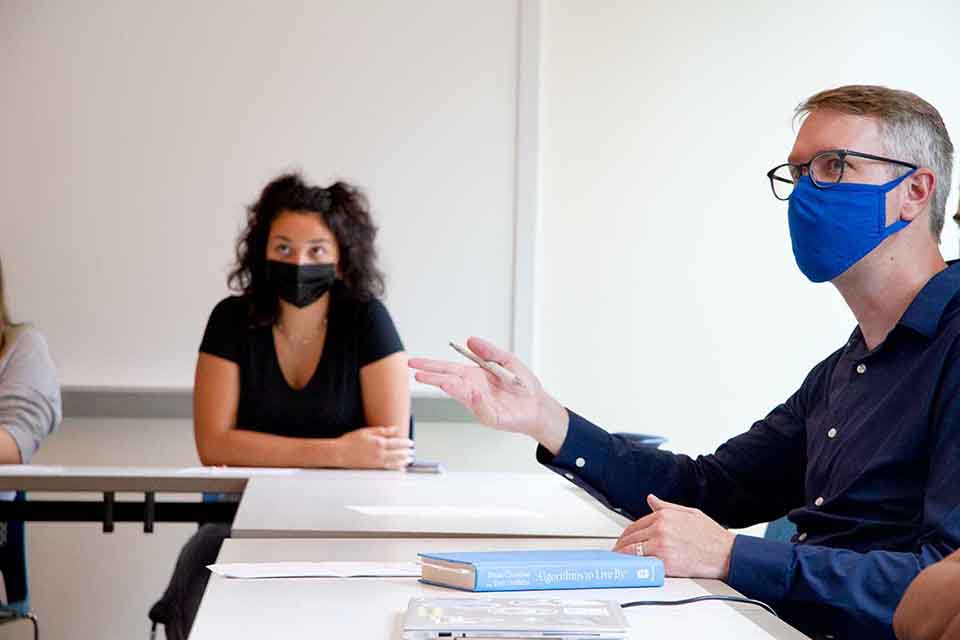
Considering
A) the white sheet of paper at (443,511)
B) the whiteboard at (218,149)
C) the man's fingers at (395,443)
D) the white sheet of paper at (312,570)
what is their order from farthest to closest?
the whiteboard at (218,149) < the man's fingers at (395,443) < the white sheet of paper at (443,511) < the white sheet of paper at (312,570)

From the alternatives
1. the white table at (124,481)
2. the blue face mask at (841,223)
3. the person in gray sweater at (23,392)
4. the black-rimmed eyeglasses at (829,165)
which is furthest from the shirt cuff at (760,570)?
the person in gray sweater at (23,392)

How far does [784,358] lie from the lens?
15.5 feet

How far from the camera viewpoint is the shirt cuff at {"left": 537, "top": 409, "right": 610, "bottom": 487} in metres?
2.25

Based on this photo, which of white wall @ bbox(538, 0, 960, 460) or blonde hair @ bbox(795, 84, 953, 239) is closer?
blonde hair @ bbox(795, 84, 953, 239)

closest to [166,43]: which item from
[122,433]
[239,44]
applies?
[239,44]

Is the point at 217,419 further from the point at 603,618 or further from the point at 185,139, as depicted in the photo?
the point at 603,618

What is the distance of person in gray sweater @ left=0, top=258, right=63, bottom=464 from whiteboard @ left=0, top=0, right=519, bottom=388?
75 centimetres

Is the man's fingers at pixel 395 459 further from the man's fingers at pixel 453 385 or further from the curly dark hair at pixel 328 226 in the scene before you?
the man's fingers at pixel 453 385

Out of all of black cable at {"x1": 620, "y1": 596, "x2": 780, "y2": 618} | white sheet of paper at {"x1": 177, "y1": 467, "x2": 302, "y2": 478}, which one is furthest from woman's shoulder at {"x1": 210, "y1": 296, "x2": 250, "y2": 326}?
black cable at {"x1": 620, "y1": 596, "x2": 780, "y2": 618}

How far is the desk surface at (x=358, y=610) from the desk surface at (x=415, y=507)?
1.11 ft

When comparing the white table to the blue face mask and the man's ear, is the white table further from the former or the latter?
the man's ear

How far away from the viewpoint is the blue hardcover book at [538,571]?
1.52 metres

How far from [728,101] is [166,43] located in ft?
6.83

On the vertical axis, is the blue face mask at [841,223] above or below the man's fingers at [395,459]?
above
